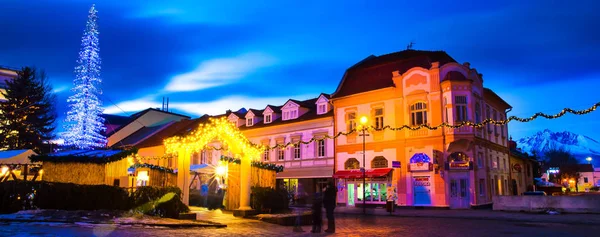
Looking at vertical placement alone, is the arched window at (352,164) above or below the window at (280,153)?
below

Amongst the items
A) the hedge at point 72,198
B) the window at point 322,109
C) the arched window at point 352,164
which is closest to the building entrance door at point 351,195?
the arched window at point 352,164

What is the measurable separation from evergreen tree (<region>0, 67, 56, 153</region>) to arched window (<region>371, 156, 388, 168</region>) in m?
25.7

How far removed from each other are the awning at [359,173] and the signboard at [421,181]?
1924 mm

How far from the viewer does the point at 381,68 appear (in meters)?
35.1

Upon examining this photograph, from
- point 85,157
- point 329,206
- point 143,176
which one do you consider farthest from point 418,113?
point 85,157

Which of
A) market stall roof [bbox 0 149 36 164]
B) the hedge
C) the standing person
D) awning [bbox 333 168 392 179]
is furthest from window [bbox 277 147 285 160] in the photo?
the standing person

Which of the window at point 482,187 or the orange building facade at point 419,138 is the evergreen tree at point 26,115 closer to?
the orange building facade at point 419,138

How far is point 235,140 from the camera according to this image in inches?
781

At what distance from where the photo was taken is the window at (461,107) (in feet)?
97.3

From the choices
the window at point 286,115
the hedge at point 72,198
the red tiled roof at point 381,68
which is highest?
the red tiled roof at point 381,68

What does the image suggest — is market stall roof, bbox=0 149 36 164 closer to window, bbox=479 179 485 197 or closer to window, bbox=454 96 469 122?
window, bbox=454 96 469 122

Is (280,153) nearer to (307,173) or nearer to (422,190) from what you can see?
(307,173)

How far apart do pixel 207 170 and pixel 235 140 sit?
32.8 ft

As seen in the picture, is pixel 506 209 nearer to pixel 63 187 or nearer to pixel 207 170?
pixel 207 170
